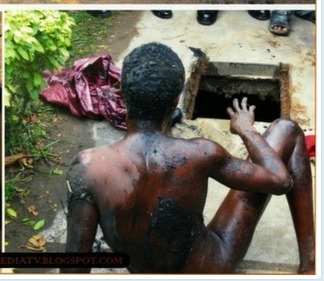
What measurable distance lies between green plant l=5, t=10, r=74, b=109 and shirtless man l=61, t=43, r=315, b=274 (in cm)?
94

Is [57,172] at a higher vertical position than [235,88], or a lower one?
higher

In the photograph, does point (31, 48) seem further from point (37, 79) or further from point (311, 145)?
point (311, 145)

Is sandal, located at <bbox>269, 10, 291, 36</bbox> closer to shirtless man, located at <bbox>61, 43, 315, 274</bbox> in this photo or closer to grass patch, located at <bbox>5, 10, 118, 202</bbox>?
grass patch, located at <bbox>5, 10, 118, 202</bbox>

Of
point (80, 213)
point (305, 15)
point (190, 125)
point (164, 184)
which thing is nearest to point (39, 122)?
point (190, 125)

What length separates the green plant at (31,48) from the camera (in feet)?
10.2

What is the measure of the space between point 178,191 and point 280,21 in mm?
2277

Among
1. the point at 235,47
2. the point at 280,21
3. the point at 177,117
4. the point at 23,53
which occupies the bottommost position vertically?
the point at 177,117

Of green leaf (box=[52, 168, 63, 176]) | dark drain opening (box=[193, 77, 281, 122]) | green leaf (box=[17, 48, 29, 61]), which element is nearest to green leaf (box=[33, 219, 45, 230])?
green leaf (box=[52, 168, 63, 176])

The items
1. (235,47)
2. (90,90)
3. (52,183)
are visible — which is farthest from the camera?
(235,47)

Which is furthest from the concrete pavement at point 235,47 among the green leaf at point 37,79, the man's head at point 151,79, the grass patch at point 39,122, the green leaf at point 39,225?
the man's head at point 151,79

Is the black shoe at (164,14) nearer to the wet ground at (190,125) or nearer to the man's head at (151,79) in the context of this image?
the wet ground at (190,125)

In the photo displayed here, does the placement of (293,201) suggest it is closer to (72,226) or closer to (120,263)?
(120,263)

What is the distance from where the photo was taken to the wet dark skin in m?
2.45

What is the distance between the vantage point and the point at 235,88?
4.70 metres
